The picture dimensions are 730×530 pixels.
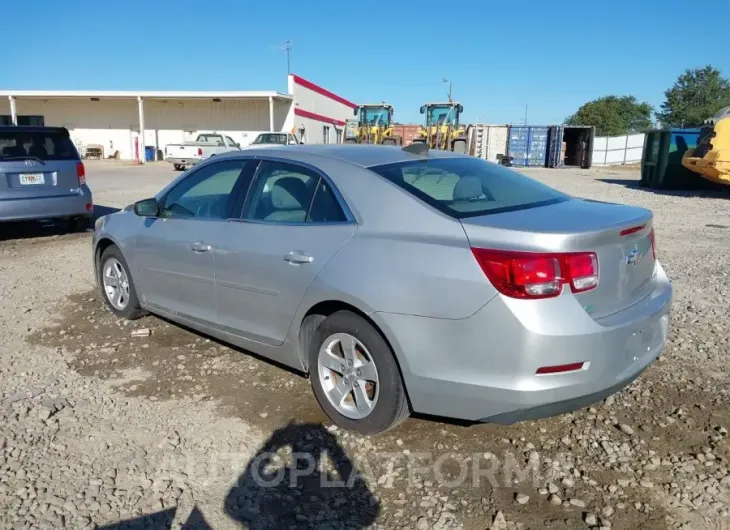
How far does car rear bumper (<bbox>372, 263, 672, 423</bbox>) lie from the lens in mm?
2787

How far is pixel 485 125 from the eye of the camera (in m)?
37.1

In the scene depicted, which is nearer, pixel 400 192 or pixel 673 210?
pixel 400 192

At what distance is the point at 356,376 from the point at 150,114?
127 feet

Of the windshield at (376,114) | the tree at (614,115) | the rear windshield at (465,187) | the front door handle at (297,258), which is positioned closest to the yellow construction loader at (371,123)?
the windshield at (376,114)

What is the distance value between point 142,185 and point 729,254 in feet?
55.3

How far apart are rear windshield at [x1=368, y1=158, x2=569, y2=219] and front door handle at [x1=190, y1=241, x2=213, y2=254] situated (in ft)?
4.51

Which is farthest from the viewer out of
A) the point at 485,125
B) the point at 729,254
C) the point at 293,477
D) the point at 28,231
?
the point at 485,125

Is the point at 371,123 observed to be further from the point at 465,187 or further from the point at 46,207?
the point at 465,187

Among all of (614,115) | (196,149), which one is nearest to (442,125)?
(196,149)

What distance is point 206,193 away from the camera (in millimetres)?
4566

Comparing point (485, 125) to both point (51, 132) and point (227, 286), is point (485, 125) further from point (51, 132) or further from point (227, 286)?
point (227, 286)

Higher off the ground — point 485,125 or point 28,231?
point 485,125

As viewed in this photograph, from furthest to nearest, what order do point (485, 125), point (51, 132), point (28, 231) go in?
1. point (485, 125)
2. point (28, 231)
3. point (51, 132)

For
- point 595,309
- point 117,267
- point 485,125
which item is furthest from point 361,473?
point 485,125
